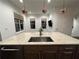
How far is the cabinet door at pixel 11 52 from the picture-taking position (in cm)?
157

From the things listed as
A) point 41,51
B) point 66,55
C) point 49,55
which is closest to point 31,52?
point 41,51

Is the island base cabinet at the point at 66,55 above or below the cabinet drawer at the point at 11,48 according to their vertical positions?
below

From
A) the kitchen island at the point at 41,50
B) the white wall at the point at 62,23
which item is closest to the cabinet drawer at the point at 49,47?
the kitchen island at the point at 41,50

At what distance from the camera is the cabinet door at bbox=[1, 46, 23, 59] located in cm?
157

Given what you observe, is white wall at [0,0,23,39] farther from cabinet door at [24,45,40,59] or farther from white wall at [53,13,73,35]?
white wall at [53,13,73,35]

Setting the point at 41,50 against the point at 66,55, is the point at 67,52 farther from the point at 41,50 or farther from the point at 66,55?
the point at 41,50

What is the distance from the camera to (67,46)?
1571mm

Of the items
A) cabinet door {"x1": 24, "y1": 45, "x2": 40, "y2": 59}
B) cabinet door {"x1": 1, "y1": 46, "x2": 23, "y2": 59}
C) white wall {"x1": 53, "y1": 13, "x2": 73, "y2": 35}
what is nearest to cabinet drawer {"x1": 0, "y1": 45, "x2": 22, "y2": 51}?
cabinet door {"x1": 1, "y1": 46, "x2": 23, "y2": 59}

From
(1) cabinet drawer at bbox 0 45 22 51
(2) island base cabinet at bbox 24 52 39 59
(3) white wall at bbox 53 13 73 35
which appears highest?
(3) white wall at bbox 53 13 73 35

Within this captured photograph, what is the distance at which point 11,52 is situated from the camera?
1.59 metres

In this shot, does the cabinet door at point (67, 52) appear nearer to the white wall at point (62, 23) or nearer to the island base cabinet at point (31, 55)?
the island base cabinet at point (31, 55)

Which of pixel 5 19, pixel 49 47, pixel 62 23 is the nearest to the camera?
pixel 49 47

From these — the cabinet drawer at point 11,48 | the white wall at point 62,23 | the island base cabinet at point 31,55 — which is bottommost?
the island base cabinet at point 31,55

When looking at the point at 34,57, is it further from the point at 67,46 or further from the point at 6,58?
the point at 67,46
